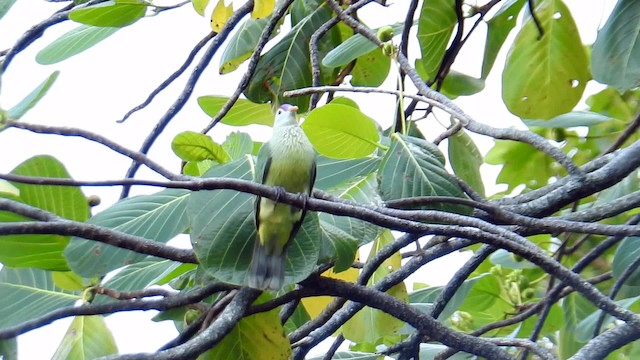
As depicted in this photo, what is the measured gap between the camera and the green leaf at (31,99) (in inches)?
52.7

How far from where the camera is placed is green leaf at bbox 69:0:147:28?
1957 millimetres

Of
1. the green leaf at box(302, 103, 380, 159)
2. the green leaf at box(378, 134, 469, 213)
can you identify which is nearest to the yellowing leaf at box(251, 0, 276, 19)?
the green leaf at box(302, 103, 380, 159)

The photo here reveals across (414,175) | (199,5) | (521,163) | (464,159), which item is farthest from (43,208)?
(521,163)

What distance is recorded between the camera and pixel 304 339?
1.77 m

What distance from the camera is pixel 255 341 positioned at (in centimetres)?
165

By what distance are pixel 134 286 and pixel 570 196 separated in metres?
0.90

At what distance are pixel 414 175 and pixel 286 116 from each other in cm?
68

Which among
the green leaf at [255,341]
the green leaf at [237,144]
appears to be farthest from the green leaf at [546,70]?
the green leaf at [255,341]

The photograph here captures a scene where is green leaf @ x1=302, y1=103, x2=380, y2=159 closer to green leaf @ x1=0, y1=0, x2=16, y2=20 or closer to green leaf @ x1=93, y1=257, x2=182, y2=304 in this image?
green leaf @ x1=93, y1=257, x2=182, y2=304

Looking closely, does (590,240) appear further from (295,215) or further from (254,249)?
(254,249)

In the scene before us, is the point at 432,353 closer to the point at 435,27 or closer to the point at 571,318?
Answer: the point at 571,318

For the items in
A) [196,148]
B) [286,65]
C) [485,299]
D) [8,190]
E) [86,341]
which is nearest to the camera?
[8,190]

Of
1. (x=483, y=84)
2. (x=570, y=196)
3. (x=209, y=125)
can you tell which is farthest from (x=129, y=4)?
(x=570, y=196)

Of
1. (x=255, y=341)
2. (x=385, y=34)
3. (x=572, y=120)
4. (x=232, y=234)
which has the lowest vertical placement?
(x=255, y=341)
